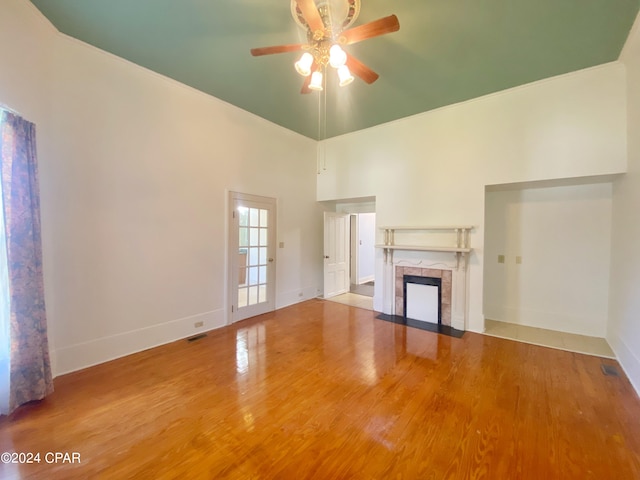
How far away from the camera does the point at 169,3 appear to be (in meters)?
2.40

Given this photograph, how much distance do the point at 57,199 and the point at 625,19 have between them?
18.8ft

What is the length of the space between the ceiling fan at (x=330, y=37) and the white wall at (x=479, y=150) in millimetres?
2272

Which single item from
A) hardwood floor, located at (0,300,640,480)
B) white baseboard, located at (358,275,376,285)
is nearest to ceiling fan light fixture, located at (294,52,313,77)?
hardwood floor, located at (0,300,640,480)

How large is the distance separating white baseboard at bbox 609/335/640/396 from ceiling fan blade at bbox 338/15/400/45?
12.0ft

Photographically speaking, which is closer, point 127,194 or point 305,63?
point 305,63

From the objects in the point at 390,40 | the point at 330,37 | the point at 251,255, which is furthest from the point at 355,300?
the point at 330,37

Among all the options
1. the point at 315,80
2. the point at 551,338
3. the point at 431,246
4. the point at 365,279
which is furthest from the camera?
the point at 365,279

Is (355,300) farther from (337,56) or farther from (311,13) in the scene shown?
(311,13)

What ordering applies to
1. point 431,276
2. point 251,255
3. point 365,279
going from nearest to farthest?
point 431,276
point 251,255
point 365,279

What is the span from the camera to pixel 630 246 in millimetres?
2785

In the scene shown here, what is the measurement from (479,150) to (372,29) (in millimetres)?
2724

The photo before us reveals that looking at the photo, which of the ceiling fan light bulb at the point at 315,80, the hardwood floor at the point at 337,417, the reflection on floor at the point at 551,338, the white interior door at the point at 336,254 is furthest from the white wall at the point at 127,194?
the reflection on floor at the point at 551,338

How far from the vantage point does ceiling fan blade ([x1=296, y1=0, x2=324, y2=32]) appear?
1.90m

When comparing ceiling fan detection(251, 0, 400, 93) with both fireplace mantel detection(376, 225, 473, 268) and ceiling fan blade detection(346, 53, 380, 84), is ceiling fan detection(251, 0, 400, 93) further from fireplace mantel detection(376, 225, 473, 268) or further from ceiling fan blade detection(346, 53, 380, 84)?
fireplace mantel detection(376, 225, 473, 268)
